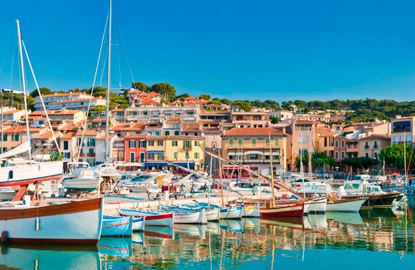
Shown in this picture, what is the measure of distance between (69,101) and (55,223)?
112m

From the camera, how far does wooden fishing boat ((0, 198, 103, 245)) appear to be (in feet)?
78.0

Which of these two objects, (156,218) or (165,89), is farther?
(165,89)

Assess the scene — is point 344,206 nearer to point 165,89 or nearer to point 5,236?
point 5,236

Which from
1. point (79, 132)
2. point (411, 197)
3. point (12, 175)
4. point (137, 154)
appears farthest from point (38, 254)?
point (79, 132)

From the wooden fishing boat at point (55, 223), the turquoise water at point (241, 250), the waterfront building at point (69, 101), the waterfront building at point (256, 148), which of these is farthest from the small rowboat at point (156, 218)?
the waterfront building at point (69, 101)

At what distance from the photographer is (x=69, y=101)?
132 metres

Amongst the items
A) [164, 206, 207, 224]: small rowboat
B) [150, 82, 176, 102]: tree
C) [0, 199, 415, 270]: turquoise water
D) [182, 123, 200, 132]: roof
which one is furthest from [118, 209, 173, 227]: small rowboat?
[150, 82, 176, 102]: tree

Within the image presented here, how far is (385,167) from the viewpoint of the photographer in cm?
8062

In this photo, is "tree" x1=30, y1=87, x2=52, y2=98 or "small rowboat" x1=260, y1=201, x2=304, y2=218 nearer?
"small rowboat" x1=260, y1=201, x2=304, y2=218

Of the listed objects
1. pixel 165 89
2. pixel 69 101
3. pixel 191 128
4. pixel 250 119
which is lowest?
pixel 191 128

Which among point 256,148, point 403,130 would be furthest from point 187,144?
point 403,130

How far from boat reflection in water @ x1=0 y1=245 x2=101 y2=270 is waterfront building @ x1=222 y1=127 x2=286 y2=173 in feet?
186

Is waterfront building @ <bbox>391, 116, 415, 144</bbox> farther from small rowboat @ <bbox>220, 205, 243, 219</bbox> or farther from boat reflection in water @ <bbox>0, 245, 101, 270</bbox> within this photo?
boat reflection in water @ <bbox>0, 245, 101, 270</bbox>

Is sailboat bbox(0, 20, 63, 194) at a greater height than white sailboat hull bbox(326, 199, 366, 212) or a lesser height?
greater
